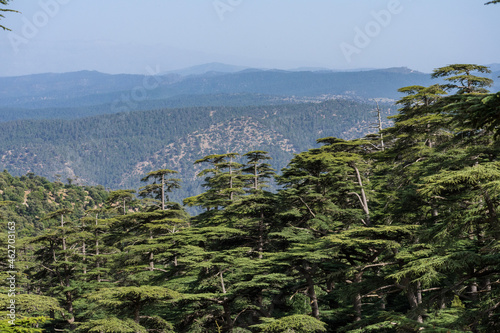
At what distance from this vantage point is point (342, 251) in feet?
65.1

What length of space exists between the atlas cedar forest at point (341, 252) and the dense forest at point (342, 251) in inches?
3.1

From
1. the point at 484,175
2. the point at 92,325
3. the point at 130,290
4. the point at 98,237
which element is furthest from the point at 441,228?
the point at 98,237

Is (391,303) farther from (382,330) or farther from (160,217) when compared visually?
(160,217)

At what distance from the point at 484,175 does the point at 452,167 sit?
15.2 ft

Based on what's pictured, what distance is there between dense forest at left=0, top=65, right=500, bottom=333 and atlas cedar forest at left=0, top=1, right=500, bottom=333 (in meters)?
0.08

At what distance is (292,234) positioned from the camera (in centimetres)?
2361

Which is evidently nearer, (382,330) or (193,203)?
(382,330)

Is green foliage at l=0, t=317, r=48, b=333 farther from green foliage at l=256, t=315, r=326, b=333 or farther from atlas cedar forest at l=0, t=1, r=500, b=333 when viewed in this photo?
green foliage at l=256, t=315, r=326, b=333

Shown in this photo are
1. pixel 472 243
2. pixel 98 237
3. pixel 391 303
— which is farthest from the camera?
pixel 98 237

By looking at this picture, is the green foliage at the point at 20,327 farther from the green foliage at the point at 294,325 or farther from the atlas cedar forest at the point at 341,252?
the green foliage at the point at 294,325

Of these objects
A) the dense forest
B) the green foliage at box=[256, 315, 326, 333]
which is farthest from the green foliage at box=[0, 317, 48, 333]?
the green foliage at box=[256, 315, 326, 333]

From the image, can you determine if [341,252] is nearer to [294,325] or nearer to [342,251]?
[342,251]

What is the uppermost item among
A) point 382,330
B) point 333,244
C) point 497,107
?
Result: point 497,107

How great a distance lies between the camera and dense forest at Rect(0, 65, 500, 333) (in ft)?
37.3
